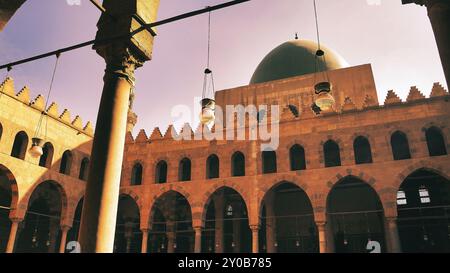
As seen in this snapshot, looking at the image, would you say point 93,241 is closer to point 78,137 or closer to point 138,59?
point 138,59

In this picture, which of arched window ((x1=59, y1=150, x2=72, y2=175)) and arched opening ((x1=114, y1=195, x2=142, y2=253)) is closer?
arched window ((x1=59, y1=150, x2=72, y2=175))

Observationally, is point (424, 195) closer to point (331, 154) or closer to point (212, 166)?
point (331, 154)

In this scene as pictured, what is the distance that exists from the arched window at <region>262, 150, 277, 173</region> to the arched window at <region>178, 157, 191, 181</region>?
4348 mm

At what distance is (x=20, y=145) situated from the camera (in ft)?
57.0

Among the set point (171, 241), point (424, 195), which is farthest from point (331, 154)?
point (171, 241)

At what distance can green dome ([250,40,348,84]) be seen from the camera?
2444 cm

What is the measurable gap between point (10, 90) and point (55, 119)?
2790 mm

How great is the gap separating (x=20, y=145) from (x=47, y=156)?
1498mm

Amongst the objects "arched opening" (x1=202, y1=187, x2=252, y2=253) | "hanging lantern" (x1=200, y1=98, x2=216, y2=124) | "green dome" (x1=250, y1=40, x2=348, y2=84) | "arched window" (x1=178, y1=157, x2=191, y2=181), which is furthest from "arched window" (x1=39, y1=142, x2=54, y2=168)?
"hanging lantern" (x1=200, y1=98, x2=216, y2=124)

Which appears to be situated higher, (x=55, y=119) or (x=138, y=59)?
(x=55, y=119)

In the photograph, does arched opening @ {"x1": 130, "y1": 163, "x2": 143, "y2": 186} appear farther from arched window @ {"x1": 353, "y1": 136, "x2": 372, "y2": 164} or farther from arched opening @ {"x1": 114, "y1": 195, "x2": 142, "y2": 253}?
arched window @ {"x1": 353, "y1": 136, "x2": 372, "y2": 164}
